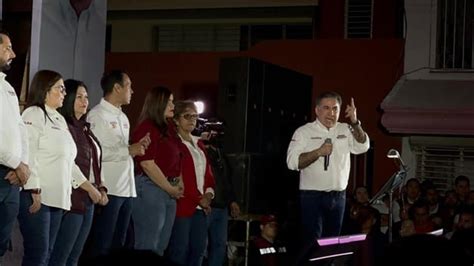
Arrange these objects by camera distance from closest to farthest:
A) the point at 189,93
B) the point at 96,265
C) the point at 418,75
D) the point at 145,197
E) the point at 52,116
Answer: the point at 96,265 < the point at 52,116 < the point at 145,197 < the point at 418,75 < the point at 189,93

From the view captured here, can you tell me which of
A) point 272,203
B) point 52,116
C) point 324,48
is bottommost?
point 272,203

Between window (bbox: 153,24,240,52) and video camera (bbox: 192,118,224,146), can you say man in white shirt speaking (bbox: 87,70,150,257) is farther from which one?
window (bbox: 153,24,240,52)

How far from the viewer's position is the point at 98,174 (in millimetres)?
4293

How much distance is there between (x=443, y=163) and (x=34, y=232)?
20.0 feet

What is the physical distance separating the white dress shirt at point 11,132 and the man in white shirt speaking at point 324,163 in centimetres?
194

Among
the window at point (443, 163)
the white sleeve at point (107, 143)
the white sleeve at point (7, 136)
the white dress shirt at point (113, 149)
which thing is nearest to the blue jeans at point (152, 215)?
the white dress shirt at point (113, 149)

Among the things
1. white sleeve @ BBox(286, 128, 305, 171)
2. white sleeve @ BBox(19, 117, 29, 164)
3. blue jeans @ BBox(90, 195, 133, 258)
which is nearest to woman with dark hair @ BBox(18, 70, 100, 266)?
white sleeve @ BBox(19, 117, 29, 164)

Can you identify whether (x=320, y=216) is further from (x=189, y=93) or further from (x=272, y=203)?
(x=189, y=93)

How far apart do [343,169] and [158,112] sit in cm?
127

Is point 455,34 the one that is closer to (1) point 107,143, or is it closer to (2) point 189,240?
(2) point 189,240

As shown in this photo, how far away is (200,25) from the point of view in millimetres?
11469


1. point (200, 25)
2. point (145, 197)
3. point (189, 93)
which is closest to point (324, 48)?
point (189, 93)

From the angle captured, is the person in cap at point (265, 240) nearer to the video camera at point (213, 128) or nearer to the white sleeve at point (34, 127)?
the video camera at point (213, 128)

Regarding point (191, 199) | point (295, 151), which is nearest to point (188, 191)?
point (191, 199)
